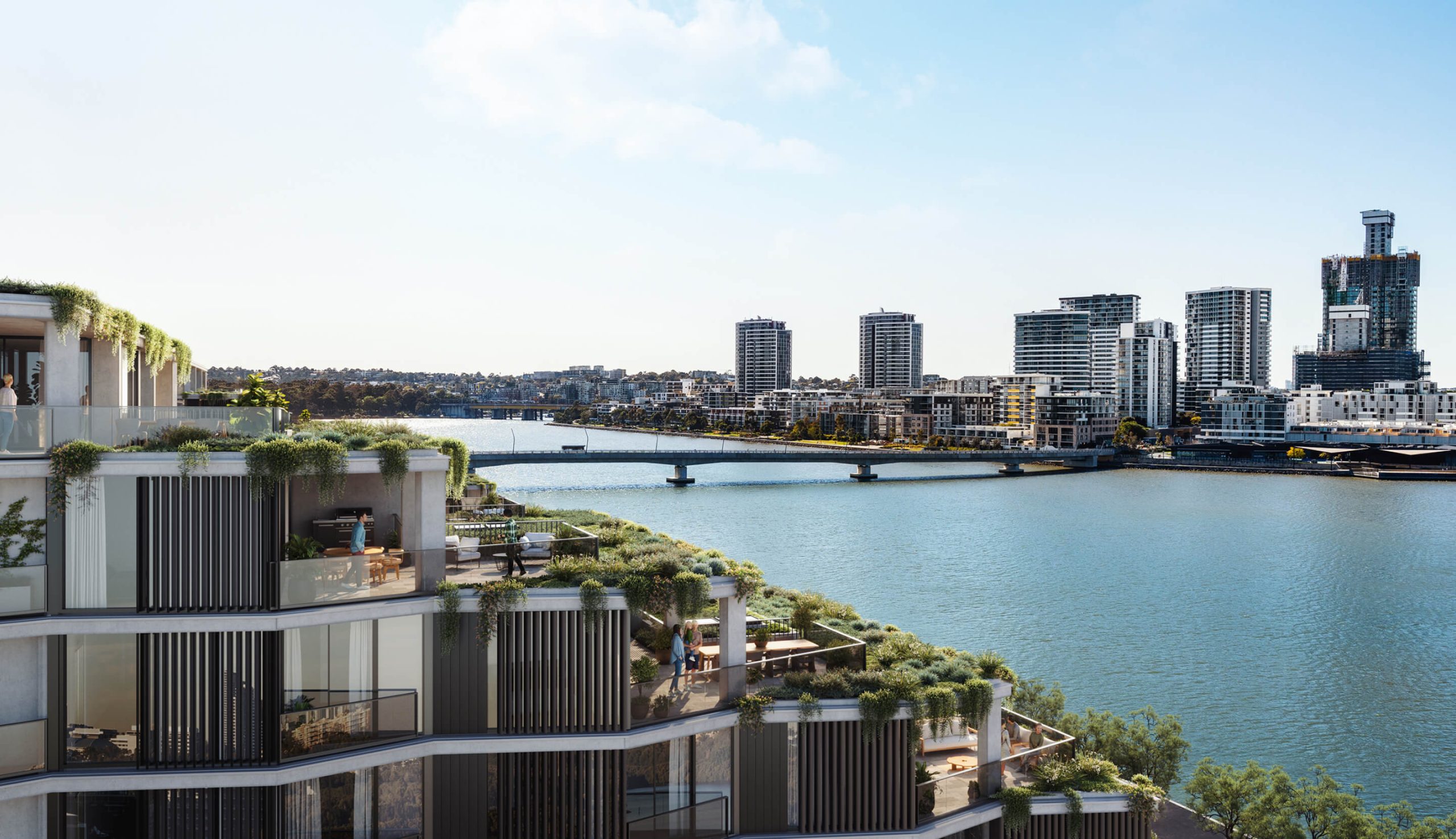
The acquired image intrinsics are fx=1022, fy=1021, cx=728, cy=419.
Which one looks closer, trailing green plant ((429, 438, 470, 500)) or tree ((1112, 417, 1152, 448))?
trailing green plant ((429, 438, 470, 500))

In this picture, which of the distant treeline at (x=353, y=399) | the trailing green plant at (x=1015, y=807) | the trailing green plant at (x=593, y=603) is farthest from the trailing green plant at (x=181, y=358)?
the distant treeline at (x=353, y=399)

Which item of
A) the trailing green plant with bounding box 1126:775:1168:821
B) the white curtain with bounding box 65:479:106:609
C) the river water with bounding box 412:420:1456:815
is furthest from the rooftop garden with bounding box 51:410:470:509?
the river water with bounding box 412:420:1456:815

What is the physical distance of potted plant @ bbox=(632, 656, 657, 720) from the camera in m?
10.3

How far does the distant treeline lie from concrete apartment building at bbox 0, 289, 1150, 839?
72548 mm

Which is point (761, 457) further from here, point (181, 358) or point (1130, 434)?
point (181, 358)

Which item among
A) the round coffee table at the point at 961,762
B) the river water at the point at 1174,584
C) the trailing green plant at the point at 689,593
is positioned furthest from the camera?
the river water at the point at 1174,584

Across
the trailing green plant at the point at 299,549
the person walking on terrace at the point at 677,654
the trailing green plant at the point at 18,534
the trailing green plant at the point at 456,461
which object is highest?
the trailing green plant at the point at 456,461

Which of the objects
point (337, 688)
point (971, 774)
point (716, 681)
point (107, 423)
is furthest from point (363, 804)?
point (971, 774)

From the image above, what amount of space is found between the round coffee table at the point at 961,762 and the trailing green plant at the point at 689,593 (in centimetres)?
417

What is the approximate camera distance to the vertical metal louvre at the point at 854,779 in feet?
35.8

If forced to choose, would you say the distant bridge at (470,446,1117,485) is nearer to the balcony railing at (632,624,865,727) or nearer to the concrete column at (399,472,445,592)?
the balcony railing at (632,624,865,727)

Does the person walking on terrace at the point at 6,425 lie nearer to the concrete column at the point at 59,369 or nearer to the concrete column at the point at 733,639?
the concrete column at the point at 59,369

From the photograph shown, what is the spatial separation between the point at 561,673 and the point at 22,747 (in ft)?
15.0

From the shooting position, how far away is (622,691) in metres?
10.2
